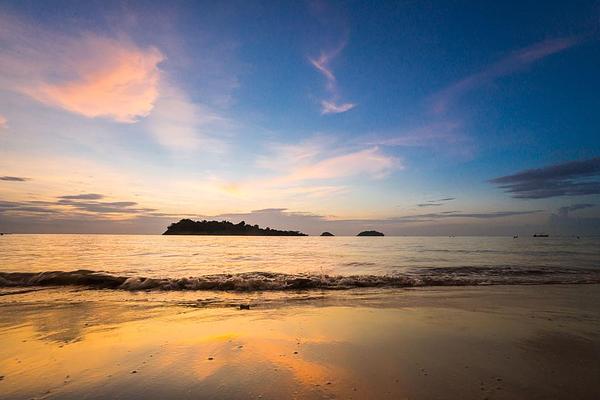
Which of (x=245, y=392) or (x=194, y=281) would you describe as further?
(x=194, y=281)

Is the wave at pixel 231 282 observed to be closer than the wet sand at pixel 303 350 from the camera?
No

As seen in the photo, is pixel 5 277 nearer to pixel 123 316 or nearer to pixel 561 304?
pixel 123 316

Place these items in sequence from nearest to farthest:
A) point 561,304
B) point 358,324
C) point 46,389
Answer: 1. point 46,389
2. point 358,324
3. point 561,304

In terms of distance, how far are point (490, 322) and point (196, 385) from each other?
7.13 m

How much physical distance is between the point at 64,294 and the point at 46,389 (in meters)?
10.4

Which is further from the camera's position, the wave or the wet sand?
the wave

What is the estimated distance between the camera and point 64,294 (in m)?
13.0

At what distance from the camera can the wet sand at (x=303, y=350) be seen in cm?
455

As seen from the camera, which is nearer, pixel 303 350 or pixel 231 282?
pixel 303 350

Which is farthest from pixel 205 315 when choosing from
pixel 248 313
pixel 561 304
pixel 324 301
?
pixel 561 304

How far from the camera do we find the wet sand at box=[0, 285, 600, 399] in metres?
4.55

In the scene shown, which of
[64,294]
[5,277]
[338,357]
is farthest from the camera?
[5,277]

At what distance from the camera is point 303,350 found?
6.11 metres

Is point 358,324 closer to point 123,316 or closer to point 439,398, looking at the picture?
point 439,398
